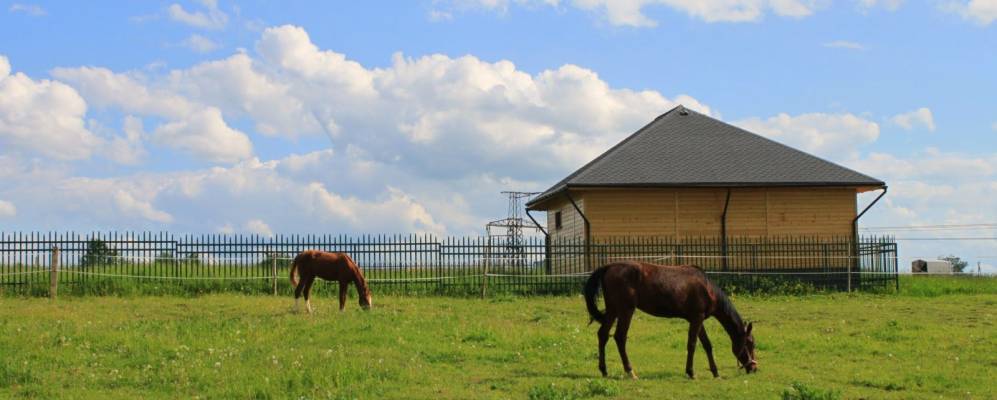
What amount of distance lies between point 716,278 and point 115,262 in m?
16.4

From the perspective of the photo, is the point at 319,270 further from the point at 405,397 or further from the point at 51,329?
the point at 405,397

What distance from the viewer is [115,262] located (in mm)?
26953

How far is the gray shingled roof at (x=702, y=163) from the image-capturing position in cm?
3141

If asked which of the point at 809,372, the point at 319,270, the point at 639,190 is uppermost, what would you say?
the point at 639,190

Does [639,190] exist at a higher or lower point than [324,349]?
higher

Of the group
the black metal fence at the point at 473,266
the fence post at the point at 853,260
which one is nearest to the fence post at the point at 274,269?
the black metal fence at the point at 473,266

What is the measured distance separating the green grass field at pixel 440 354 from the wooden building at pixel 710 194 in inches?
331

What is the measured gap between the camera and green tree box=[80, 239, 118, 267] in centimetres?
2642

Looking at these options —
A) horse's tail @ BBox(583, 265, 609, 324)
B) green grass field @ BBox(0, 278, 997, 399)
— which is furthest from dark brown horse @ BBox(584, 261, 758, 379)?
green grass field @ BBox(0, 278, 997, 399)

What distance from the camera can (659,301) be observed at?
1387 centimetres

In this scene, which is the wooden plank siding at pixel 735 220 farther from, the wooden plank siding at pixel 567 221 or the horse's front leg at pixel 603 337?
the horse's front leg at pixel 603 337

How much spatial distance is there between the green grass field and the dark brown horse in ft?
1.46

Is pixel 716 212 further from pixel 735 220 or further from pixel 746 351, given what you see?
pixel 746 351

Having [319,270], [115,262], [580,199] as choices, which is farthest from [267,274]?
[580,199]
